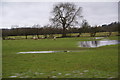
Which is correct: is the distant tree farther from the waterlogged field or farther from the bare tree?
the waterlogged field

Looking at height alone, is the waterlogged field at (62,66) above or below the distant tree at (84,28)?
below

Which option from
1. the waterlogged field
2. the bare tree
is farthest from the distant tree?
the waterlogged field

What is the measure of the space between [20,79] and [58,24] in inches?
2182

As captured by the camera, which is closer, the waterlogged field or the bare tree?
the waterlogged field

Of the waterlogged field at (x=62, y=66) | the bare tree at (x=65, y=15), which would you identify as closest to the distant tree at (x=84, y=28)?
the bare tree at (x=65, y=15)

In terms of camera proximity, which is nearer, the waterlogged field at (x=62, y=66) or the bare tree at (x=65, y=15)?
the waterlogged field at (x=62, y=66)

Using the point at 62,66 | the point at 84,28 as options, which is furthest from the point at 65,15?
the point at 62,66

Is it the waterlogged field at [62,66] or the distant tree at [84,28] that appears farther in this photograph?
the distant tree at [84,28]

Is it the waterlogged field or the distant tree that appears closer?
the waterlogged field

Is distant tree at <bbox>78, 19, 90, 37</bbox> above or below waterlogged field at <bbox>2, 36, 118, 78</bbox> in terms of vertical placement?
above

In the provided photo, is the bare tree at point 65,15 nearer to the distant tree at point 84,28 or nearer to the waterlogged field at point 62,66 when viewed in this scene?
the distant tree at point 84,28

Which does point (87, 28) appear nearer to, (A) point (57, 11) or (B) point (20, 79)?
(A) point (57, 11)

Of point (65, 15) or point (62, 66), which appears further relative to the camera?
point (65, 15)

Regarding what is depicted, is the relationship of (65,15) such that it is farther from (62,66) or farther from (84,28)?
(62,66)
